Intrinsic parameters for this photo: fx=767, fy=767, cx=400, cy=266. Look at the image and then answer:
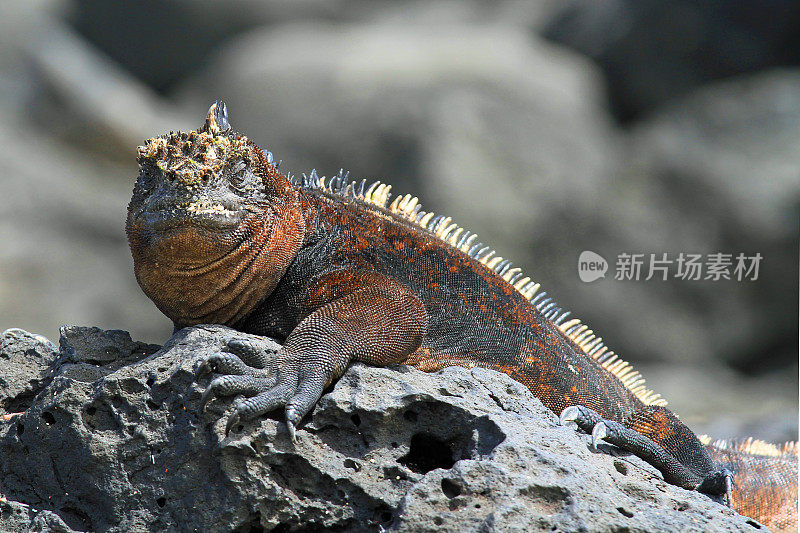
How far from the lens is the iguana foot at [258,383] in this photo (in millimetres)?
2770

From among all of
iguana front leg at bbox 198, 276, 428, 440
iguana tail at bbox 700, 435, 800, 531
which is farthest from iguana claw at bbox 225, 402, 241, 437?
iguana tail at bbox 700, 435, 800, 531

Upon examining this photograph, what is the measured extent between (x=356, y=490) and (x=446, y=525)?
16.1 inches

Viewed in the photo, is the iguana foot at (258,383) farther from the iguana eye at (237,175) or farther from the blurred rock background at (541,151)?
the blurred rock background at (541,151)

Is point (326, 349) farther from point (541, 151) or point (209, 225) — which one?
point (541, 151)

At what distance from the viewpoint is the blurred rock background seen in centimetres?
1232

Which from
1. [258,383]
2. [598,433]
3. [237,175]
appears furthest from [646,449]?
[237,175]

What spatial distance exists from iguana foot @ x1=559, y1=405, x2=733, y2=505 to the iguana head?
153cm

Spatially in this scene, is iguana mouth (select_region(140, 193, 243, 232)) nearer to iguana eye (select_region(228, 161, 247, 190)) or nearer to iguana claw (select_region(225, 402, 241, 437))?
iguana eye (select_region(228, 161, 247, 190))

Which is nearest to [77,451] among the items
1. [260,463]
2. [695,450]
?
[260,463]

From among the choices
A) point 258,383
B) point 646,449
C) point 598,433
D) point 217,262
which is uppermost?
point 646,449

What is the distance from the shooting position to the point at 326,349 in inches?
121

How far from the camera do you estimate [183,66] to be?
15.4 metres

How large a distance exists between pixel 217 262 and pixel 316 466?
3.40ft

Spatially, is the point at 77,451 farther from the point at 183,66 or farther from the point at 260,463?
the point at 183,66
